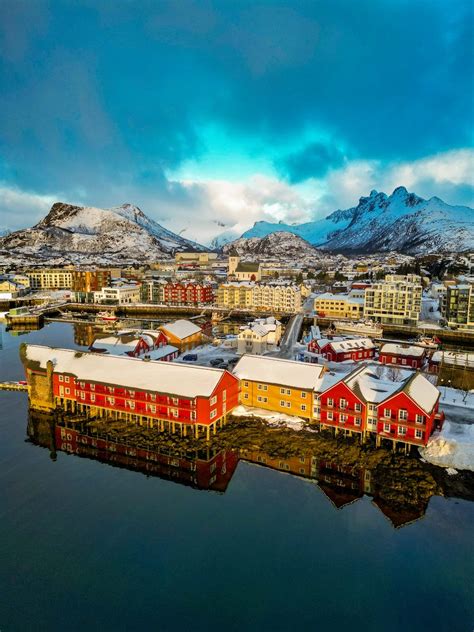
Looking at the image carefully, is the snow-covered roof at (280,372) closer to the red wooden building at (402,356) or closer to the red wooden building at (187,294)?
the red wooden building at (402,356)

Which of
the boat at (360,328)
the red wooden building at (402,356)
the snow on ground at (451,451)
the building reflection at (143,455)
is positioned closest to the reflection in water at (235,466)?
the building reflection at (143,455)

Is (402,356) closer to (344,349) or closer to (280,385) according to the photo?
(344,349)

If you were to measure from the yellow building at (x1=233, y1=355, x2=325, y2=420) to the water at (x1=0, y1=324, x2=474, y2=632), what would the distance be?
17.5 feet

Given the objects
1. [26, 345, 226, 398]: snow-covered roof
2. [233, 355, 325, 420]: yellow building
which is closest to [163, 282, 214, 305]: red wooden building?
[26, 345, 226, 398]: snow-covered roof

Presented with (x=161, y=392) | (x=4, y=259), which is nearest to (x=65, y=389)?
(x=161, y=392)

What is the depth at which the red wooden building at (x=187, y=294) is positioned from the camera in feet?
281

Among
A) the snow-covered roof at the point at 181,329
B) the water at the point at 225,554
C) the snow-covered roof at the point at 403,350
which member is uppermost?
the snow-covered roof at the point at 181,329

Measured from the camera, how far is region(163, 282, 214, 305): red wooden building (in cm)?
8569

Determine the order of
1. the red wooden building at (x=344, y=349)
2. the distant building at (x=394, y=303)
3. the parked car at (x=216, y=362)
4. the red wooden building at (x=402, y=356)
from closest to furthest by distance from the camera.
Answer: the parked car at (x=216, y=362), the red wooden building at (x=402, y=356), the red wooden building at (x=344, y=349), the distant building at (x=394, y=303)

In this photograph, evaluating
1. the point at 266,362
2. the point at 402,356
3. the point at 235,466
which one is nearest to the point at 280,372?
the point at 266,362

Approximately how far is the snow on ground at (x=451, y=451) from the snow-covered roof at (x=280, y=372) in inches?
286

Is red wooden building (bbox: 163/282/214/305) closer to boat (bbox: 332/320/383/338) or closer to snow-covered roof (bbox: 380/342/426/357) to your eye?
boat (bbox: 332/320/383/338)

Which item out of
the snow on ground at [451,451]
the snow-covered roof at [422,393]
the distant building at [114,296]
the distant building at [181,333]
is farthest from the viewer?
the distant building at [114,296]

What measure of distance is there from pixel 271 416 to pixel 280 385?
79.5 inches
